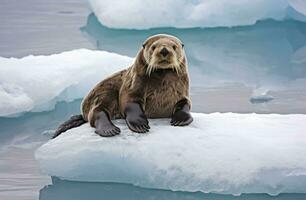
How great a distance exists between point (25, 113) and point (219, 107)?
1381 millimetres

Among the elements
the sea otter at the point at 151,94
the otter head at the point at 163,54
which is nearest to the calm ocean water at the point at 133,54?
the sea otter at the point at 151,94

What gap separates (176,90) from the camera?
499 centimetres

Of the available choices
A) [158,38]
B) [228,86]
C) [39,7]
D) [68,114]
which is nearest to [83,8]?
[39,7]

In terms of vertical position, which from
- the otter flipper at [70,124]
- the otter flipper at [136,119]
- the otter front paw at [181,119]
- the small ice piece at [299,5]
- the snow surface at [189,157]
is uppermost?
the otter flipper at [136,119]

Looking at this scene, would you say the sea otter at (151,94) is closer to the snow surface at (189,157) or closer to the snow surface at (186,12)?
the snow surface at (189,157)

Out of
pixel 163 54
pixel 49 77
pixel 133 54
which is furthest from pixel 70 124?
pixel 133 54

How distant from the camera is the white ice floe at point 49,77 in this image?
6.42 meters

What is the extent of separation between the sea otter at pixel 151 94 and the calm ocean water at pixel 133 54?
0.37 meters

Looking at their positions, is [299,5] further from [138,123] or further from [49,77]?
[138,123]

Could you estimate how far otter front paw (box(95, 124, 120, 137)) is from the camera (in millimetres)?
4859

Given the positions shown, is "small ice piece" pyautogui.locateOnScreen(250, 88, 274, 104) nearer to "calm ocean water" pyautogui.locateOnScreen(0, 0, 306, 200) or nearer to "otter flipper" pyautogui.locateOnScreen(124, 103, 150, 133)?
"calm ocean water" pyautogui.locateOnScreen(0, 0, 306, 200)

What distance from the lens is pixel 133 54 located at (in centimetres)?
871

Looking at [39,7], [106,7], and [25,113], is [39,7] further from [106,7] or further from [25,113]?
[25,113]

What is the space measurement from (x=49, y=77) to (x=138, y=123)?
207 cm
